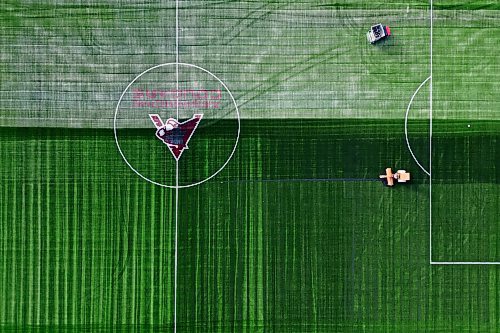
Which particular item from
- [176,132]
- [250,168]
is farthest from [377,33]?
[176,132]

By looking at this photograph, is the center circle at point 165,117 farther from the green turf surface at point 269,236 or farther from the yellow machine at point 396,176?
the yellow machine at point 396,176

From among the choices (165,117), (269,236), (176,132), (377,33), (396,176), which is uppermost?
(377,33)

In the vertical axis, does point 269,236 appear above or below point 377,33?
below

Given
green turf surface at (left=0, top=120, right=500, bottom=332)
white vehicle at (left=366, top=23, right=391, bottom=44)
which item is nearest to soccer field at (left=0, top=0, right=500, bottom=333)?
green turf surface at (left=0, top=120, right=500, bottom=332)

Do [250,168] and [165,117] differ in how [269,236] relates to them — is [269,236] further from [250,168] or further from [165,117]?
[165,117]

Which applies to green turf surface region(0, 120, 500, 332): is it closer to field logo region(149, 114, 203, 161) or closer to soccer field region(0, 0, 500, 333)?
soccer field region(0, 0, 500, 333)
